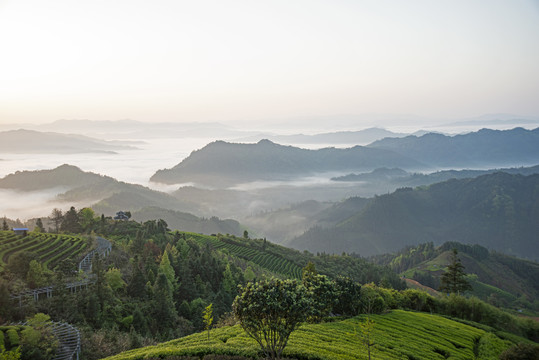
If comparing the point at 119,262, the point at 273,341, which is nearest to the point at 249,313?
the point at 273,341

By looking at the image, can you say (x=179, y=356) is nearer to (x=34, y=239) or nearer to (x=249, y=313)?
(x=249, y=313)

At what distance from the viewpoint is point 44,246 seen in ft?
228

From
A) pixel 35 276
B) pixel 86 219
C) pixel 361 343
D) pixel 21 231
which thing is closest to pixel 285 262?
pixel 86 219

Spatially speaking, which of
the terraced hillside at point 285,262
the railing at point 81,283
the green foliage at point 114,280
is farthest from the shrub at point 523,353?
the terraced hillside at point 285,262

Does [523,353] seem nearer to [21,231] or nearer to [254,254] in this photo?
[21,231]

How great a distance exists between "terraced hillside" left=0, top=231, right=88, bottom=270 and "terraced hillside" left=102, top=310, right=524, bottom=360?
3931 centimetres

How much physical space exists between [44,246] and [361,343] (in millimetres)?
65182

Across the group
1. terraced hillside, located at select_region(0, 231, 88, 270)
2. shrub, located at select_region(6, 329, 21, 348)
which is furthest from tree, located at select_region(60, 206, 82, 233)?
shrub, located at select_region(6, 329, 21, 348)

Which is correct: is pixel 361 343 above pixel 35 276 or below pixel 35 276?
below

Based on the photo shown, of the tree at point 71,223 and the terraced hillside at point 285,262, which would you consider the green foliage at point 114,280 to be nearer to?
the tree at point 71,223

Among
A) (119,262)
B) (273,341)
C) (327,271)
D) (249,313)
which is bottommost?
(327,271)

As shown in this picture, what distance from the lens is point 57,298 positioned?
48938 millimetres

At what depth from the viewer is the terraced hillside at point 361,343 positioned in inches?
1203

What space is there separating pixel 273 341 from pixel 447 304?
2282 inches
